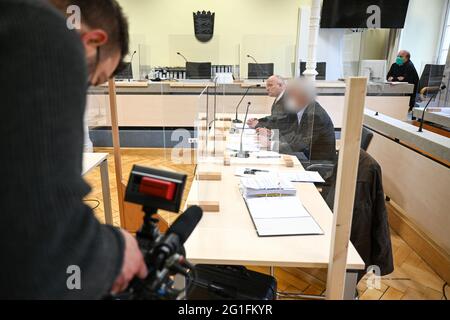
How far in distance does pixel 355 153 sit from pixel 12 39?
855 millimetres

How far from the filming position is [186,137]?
318cm

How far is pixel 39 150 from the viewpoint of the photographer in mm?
412

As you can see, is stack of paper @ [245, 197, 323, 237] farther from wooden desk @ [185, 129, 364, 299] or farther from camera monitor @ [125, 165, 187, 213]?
camera monitor @ [125, 165, 187, 213]

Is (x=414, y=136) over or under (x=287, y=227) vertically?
over

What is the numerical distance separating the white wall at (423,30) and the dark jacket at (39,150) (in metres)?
8.40

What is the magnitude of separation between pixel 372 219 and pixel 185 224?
1.14 metres

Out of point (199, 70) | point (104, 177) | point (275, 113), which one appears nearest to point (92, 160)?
point (104, 177)

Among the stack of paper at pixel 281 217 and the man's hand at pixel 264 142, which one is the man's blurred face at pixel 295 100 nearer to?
the man's hand at pixel 264 142

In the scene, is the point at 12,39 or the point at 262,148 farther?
the point at 262,148

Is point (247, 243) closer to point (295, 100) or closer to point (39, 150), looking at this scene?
point (39, 150)

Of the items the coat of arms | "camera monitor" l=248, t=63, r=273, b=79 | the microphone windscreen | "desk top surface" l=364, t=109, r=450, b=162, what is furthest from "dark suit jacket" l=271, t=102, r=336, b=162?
the coat of arms

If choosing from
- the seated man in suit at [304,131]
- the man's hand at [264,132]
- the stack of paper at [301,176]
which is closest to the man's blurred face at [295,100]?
the seated man in suit at [304,131]
